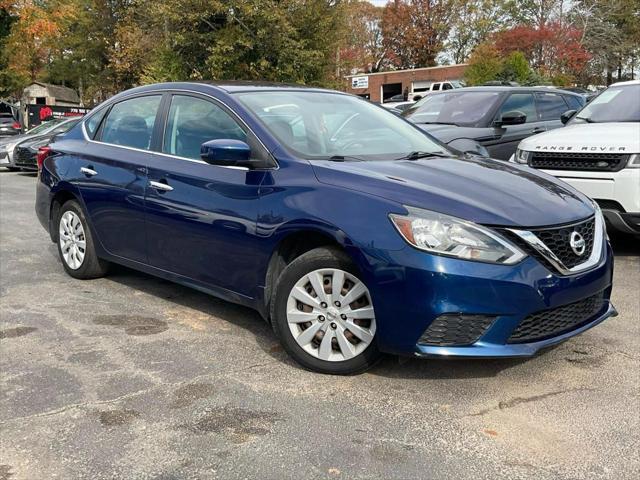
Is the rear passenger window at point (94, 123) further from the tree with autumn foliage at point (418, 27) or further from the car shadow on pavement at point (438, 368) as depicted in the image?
the tree with autumn foliage at point (418, 27)

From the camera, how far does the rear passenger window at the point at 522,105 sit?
8.87 metres

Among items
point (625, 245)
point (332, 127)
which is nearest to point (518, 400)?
point (332, 127)

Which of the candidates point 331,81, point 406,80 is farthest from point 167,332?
point 406,80

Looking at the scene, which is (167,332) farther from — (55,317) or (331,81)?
(331,81)

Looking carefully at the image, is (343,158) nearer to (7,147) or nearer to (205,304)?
(205,304)

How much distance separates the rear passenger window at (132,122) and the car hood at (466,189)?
→ 1.65 metres

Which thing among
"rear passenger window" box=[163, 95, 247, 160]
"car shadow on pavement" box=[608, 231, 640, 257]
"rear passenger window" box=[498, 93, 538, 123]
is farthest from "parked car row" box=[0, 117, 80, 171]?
"car shadow on pavement" box=[608, 231, 640, 257]

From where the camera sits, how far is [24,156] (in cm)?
1431

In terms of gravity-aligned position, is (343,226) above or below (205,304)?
above

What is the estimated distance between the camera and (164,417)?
3066mm

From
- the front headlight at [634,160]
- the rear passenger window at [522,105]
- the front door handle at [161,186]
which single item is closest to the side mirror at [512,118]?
the rear passenger window at [522,105]

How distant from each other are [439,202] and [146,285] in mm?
3059

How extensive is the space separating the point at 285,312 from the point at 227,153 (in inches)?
38.9

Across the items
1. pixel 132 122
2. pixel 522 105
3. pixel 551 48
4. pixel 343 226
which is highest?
pixel 551 48
